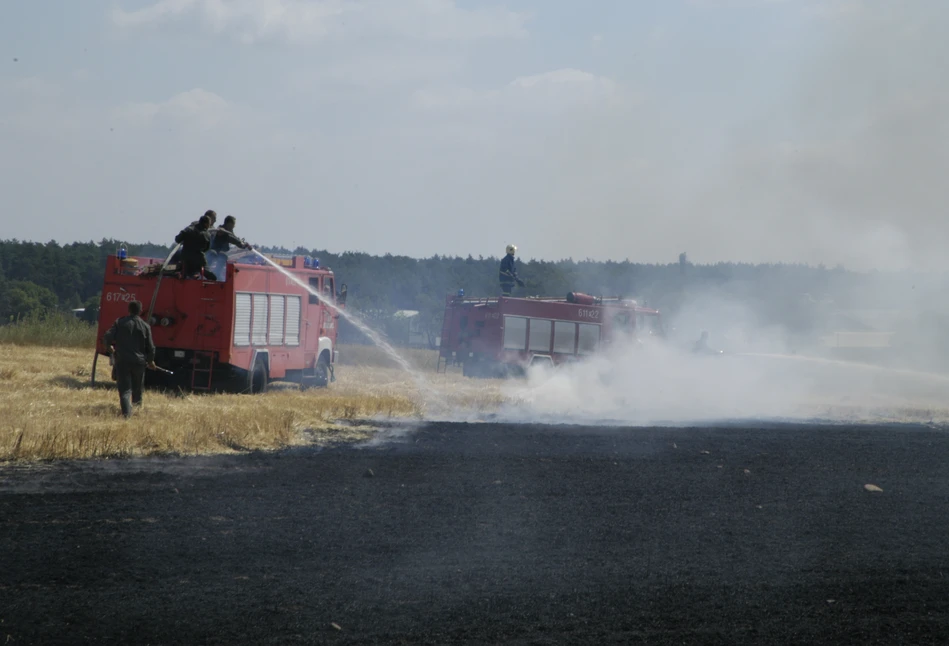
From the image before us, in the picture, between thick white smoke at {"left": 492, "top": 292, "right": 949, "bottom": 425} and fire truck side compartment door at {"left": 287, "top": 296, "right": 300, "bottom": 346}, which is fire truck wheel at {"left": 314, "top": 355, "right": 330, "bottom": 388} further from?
thick white smoke at {"left": 492, "top": 292, "right": 949, "bottom": 425}

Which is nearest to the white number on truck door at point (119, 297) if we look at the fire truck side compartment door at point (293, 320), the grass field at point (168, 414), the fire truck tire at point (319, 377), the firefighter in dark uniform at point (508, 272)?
the grass field at point (168, 414)

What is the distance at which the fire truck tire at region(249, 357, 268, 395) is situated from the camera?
61.6 ft

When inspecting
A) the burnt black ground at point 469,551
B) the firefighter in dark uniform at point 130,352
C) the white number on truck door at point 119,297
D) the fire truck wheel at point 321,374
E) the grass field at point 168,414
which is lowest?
the burnt black ground at point 469,551

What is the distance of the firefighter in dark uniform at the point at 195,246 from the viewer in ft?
56.0

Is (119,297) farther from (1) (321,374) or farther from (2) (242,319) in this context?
(1) (321,374)

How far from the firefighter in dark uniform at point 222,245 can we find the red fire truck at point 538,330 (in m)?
10.7

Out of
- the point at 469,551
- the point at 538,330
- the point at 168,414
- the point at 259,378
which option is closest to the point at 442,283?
the point at 538,330

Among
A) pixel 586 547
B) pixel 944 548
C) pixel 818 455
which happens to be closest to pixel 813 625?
pixel 586 547

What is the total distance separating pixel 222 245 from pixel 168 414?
475 cm

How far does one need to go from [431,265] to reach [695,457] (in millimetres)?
97372

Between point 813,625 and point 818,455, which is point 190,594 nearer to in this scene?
point 813,625

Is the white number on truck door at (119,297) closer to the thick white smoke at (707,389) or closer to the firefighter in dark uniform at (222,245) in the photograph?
the firefighter in dark uniform at (222,245)

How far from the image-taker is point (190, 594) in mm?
5973

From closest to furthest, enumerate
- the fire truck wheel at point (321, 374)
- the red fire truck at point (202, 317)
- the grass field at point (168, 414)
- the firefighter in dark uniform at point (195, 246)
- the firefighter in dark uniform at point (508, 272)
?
the grass field at point (168, 414) → the firefighter in dark uniform at point (195, 246) → the red fire truck at point (202, 317) → the fire truck wheel at point (321, 374) → the firefighter in dark uniform at point (508, 272)
